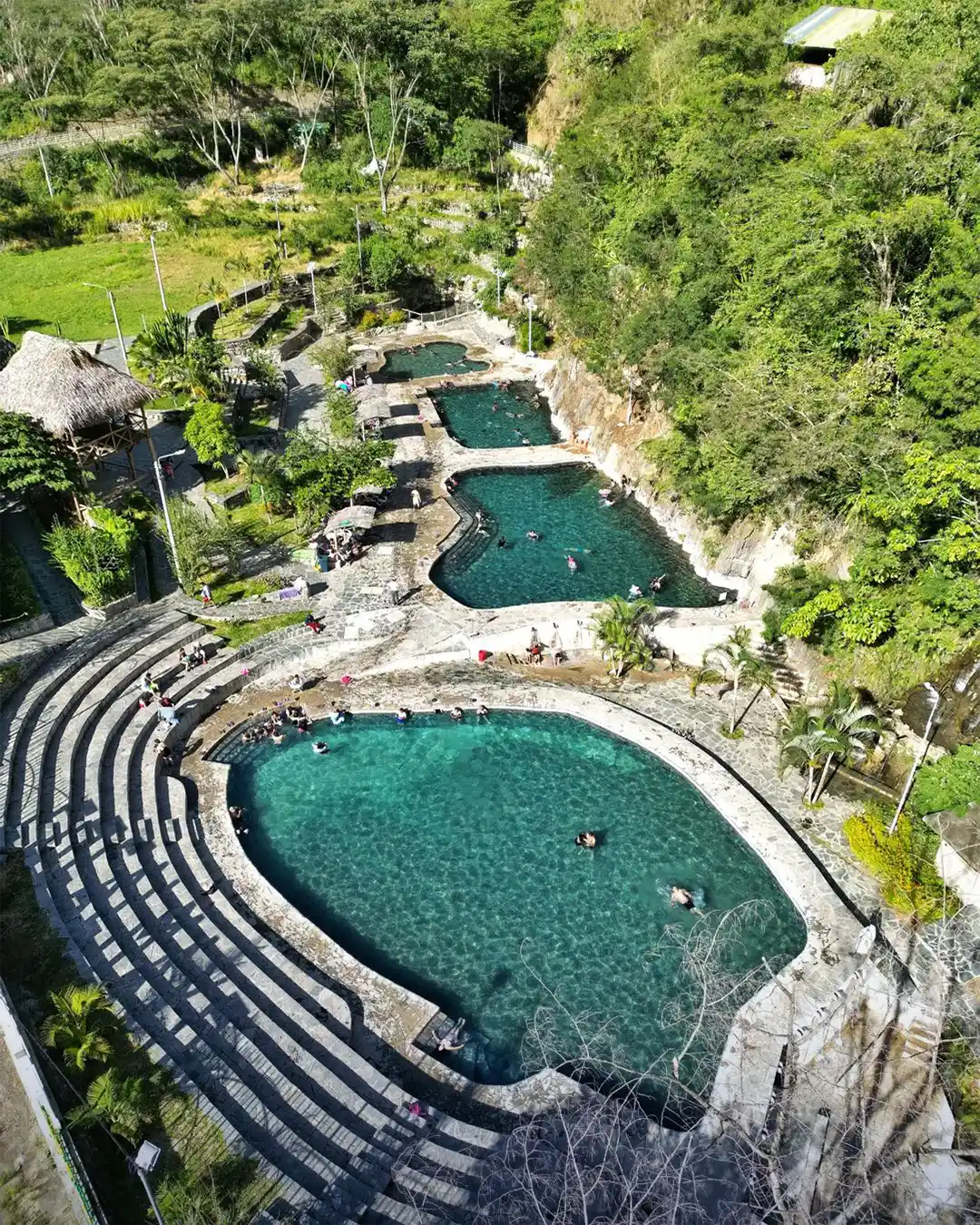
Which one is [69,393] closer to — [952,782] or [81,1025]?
[81,1025]

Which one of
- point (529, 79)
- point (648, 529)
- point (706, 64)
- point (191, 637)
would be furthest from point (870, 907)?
point (529, 79)

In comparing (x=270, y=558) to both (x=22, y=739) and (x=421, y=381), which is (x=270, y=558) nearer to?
(x=22, y=739)

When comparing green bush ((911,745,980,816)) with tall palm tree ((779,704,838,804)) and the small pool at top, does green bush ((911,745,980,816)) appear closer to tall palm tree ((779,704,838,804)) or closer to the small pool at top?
tall palm tree ((779,704,838,804))

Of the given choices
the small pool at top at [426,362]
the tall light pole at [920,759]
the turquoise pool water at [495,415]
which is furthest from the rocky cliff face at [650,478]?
the tall light pole at [920,759]

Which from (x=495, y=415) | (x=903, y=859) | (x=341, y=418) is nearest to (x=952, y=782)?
(x=903, y=859)

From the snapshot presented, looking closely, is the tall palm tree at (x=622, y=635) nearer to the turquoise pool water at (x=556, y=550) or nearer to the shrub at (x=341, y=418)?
the turquoise pool water at (x=556, y=550)
